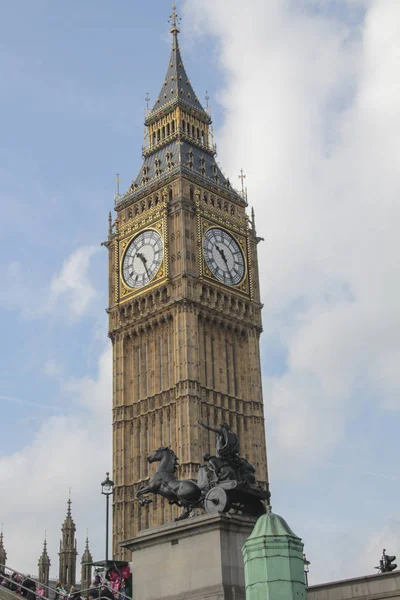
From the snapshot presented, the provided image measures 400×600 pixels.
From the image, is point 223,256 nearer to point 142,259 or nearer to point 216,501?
point 142,259

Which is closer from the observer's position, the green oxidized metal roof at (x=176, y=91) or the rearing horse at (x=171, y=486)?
the rearing horse at (x=171, y=486)

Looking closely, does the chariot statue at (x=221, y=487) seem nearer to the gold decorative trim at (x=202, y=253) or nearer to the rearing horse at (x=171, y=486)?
the rearing horse at (x=171, y=486)

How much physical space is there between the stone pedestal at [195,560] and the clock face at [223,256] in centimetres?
4506

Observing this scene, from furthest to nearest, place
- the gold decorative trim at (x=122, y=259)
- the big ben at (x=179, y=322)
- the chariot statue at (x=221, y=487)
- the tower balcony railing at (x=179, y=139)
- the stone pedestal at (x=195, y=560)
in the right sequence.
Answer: the tower balcony railing at (x=179, y=139) < the gold decorative trim at (x=122, y=259) < the big ben at (x=179, y=322) < the chariot statue at (x=221, y=487) < the stone pedestal at (x=195, y=560)

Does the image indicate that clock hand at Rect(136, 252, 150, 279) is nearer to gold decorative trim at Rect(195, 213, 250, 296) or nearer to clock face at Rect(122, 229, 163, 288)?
clock face at Rect(122, 229, 163, 288)

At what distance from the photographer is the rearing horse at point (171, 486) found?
2490 centimetres

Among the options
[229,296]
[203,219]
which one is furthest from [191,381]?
[203,219]

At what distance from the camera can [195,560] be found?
894 inches

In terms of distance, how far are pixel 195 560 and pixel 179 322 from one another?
42.8m

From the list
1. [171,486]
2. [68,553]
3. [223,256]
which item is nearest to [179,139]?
[223,256]

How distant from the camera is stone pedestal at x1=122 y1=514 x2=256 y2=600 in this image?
22062mm

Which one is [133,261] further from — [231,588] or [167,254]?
[231,588]

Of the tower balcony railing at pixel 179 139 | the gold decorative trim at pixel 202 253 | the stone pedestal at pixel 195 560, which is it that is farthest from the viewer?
the tower balcony railing at pixel 179 139

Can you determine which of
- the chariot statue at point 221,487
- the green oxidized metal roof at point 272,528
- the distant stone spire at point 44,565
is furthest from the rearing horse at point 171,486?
the distant stone spire at point 44,565
